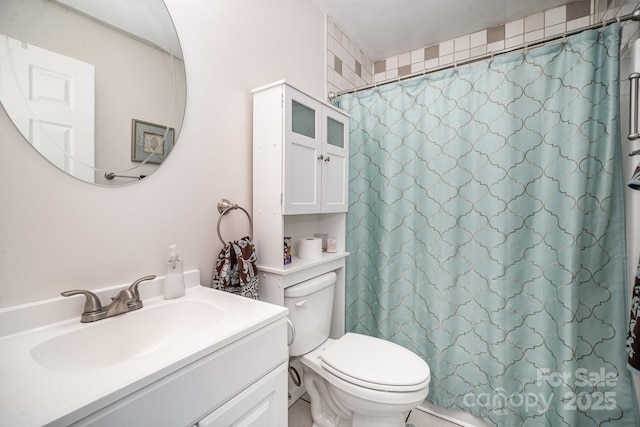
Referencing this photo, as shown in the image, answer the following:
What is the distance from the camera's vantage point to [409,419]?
58.1 inches

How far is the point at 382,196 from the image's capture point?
1637 mm

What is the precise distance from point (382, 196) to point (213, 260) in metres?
0.99

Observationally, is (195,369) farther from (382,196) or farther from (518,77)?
(518,77)

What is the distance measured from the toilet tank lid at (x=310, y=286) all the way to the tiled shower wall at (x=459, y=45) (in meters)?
1.20

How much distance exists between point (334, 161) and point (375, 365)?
0.98 meters

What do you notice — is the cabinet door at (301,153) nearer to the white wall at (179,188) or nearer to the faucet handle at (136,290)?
the white wall at (179,188)

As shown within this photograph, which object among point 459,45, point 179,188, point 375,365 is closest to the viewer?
point 179,188

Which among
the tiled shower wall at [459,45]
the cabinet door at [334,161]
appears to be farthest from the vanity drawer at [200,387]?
the tiled shower wall at [459,45]

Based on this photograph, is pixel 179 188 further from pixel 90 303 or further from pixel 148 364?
pixel 148 364

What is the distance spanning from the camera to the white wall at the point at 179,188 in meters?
0.70

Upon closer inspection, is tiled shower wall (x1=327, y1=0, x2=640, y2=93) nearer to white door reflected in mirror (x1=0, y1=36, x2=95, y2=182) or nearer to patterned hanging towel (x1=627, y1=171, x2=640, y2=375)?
patterned hanging towel (x1=627, y1=171, x2=640, y2=375)

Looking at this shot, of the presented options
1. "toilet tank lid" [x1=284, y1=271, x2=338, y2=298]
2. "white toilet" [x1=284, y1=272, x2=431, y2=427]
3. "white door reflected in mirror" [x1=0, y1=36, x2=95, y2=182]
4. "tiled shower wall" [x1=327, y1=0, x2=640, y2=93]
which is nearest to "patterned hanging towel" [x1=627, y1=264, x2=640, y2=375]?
"white toilet" [x1=284, y1=272, x2=431, y2=427]

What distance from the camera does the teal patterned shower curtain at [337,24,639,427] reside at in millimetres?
1143

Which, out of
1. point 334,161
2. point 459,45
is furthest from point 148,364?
point 459,45
